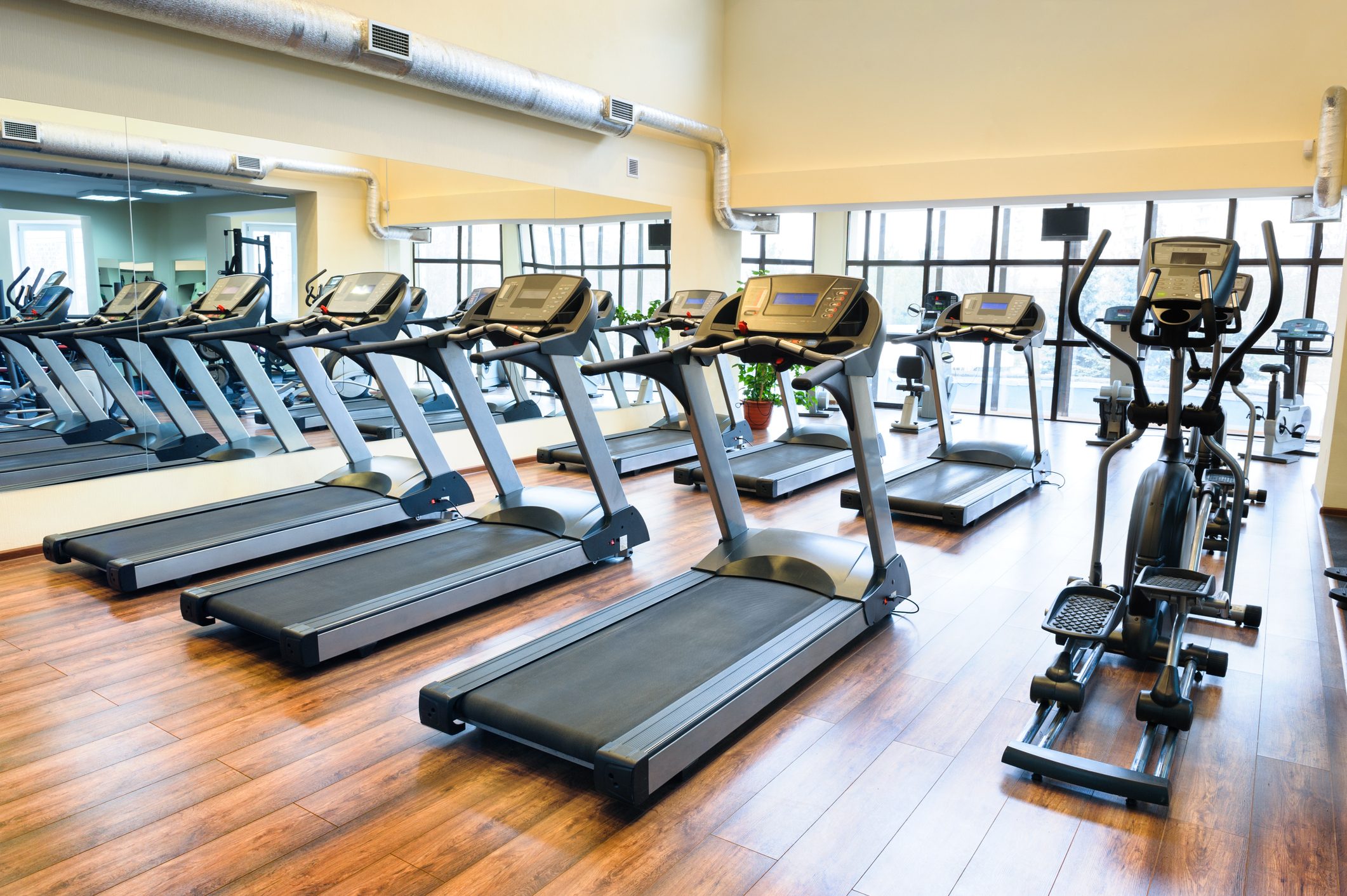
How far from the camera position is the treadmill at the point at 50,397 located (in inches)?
191

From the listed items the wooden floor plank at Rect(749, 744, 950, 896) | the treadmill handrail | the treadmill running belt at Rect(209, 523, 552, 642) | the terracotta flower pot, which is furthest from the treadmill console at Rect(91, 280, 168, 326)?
the terracotta flower pot

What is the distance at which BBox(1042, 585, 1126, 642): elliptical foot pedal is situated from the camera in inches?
111

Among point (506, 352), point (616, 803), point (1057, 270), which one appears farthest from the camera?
point (1057, 270)

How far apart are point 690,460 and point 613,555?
2754 mm

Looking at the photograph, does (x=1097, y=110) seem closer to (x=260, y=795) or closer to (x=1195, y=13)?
(x=1195, y=13)

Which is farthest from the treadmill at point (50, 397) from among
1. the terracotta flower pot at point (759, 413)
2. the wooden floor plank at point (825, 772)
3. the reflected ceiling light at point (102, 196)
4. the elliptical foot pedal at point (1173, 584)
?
the terracotta flower pot at point (759, 413)

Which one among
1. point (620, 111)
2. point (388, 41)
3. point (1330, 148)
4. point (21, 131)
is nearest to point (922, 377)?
point (1330, 148)

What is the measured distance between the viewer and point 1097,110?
7.38 meters

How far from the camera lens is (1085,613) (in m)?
2.96

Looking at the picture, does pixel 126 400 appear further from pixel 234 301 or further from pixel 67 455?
pixel 234 301

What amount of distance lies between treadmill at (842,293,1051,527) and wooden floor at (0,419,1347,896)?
1.82 m

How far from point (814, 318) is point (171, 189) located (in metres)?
3.70

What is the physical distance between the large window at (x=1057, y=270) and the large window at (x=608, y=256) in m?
2.40

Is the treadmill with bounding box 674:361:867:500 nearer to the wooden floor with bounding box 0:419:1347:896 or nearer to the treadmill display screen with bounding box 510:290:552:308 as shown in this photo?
the treadmill display screen with bounding box 510:290:552:308
